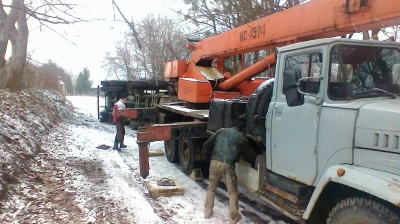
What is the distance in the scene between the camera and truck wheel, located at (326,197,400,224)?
3326 mm

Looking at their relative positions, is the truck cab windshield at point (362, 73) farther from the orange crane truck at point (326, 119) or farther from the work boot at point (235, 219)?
the work boot at point (235, 219)

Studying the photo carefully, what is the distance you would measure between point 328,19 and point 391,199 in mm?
3094

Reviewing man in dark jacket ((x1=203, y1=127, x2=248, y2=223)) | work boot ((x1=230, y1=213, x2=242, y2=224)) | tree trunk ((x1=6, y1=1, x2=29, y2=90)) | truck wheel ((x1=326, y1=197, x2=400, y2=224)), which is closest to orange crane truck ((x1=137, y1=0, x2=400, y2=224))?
truck wheel ((x1=326, y1=197, x2=400, y2=224))

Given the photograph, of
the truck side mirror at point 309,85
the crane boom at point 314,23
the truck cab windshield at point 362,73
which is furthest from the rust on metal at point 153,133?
the truck cab windshield at point 362,73

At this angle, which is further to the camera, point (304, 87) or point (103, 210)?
point (103, 210)

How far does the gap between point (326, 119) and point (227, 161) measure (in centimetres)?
196

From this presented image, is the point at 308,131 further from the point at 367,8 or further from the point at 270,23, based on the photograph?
the point at 270,23

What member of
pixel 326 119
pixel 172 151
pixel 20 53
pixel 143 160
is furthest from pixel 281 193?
pixel 20 53

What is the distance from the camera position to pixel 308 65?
4543mm

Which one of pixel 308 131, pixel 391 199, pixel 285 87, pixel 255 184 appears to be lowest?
pixel 255 184

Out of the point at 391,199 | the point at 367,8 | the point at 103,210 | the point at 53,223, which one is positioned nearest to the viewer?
the point at 391,199

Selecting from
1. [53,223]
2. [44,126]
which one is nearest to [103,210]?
[53,223]

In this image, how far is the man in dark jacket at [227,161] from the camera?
18.5 feet

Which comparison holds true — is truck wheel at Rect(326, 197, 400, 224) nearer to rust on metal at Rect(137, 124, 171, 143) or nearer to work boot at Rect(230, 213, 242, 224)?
work boot at Rect(230, 213, 242, 224)
